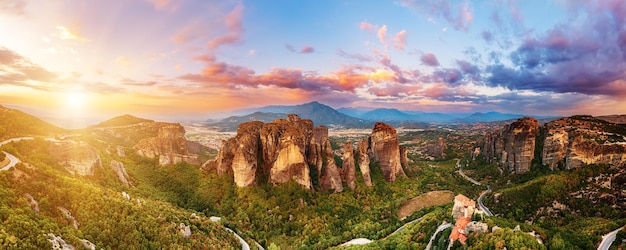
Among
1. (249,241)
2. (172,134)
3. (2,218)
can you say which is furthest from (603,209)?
(172,134)

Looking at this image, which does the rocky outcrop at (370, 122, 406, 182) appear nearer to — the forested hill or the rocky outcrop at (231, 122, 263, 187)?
the rocky outcrop at (231, 122, 263, 187)

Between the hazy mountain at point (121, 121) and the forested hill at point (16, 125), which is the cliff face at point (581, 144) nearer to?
the forested hill at point (16, 125)

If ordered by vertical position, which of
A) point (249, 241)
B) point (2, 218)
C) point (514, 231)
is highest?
point (2, 218)

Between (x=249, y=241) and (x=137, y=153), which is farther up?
(x=137, y=153)

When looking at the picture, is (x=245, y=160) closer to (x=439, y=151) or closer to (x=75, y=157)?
(x=75, y=157)

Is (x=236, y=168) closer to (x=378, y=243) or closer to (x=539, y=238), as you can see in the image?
(x=378, y=243)

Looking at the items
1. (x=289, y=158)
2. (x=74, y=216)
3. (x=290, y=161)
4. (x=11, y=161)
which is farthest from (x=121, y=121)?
(x=74, y=216)
